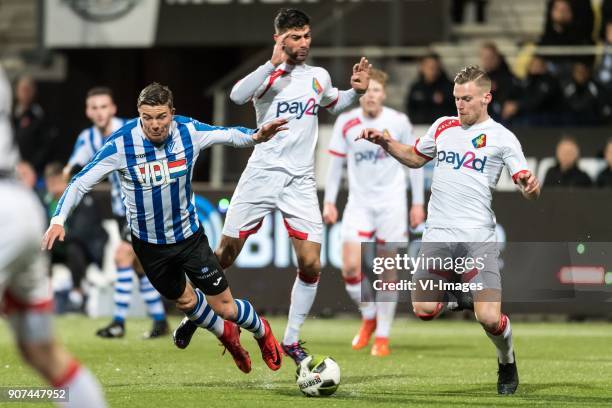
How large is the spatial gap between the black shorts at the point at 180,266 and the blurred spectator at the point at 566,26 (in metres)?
9.09

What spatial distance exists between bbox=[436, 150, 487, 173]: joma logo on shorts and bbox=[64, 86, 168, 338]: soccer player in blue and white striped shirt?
4.50 meters

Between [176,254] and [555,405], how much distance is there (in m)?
2.55

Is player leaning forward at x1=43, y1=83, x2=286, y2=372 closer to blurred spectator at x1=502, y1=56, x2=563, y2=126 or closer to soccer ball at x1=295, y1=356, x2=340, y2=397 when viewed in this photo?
soccer ball at x1=295, y1=356, x2=340, y2=397

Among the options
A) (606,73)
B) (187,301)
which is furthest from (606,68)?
(187,301)

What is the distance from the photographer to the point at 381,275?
12.3 metres

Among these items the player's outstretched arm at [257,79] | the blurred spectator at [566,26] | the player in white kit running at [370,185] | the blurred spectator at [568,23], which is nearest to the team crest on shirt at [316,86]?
the player's outstretched arm at [257,79]

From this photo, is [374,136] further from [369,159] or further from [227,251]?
[369,159]

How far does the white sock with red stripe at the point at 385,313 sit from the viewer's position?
455 inches

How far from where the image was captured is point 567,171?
1498cm

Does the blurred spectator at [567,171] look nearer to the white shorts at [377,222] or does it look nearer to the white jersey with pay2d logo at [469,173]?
the white shorts at [377,222]

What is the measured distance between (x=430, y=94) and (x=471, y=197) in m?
7.94

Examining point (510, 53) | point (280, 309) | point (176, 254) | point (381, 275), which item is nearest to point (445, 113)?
point (510, 53)

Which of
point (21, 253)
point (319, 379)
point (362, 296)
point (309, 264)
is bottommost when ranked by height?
point (362, 296)

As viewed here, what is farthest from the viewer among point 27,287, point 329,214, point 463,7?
point 463,7
